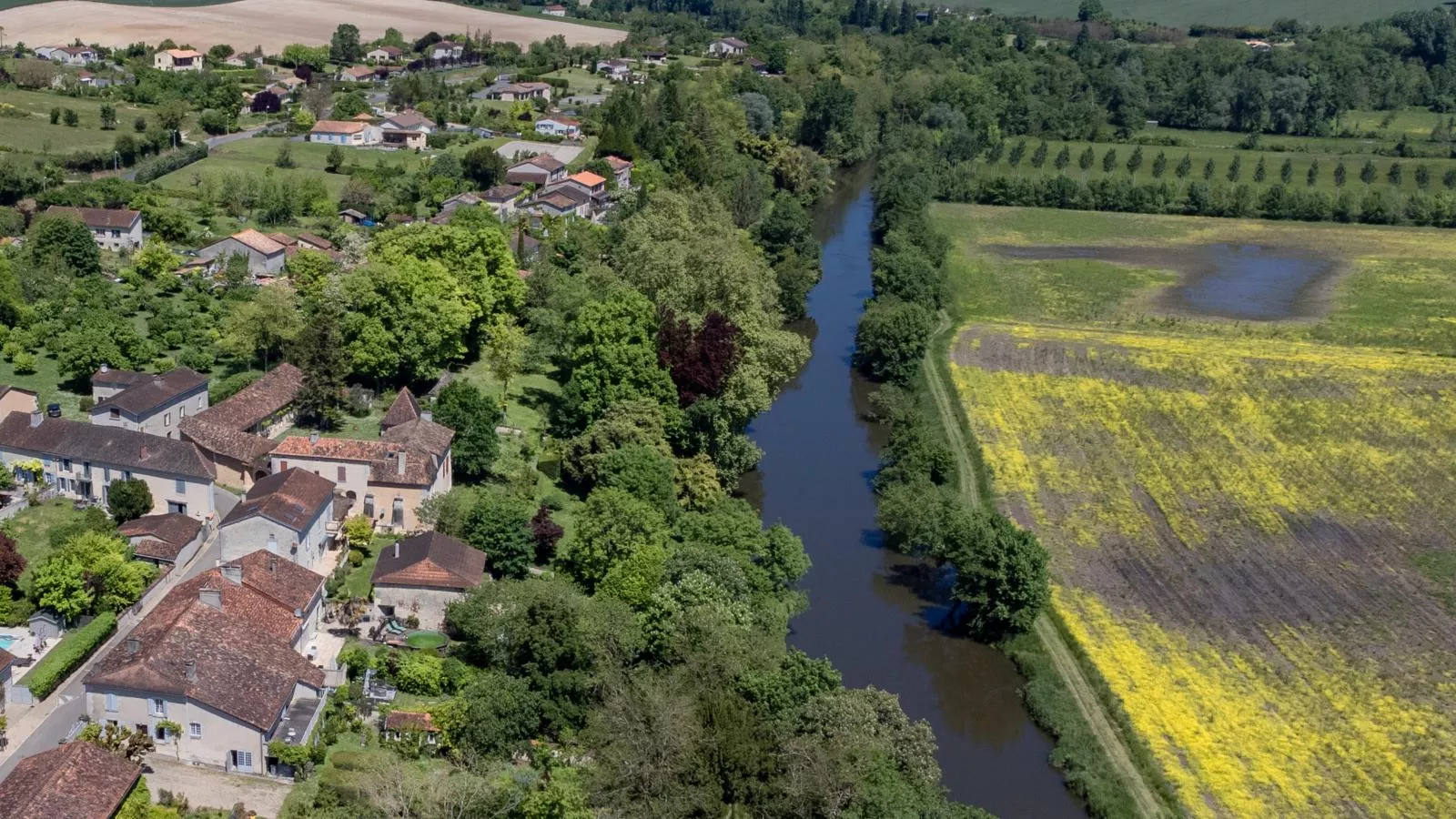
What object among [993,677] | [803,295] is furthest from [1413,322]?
[993,677]

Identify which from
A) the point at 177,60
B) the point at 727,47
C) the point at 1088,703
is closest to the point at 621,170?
the point at 177,60

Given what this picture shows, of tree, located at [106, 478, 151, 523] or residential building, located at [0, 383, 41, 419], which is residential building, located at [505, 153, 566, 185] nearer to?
residential building, located at [0, 383, 41, 419]

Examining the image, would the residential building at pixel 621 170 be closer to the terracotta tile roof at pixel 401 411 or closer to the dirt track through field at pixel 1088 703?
the terracotta tile roof at pixel 401 411

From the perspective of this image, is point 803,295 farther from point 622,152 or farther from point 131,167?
point 131,167

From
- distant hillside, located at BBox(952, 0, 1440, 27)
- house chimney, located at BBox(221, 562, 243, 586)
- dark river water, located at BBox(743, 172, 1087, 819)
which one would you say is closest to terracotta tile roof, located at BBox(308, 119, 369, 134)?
dark river water, located at BBox(743, 172, 1087, 819)

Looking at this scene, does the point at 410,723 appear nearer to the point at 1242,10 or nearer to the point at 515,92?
the point at 515,92
